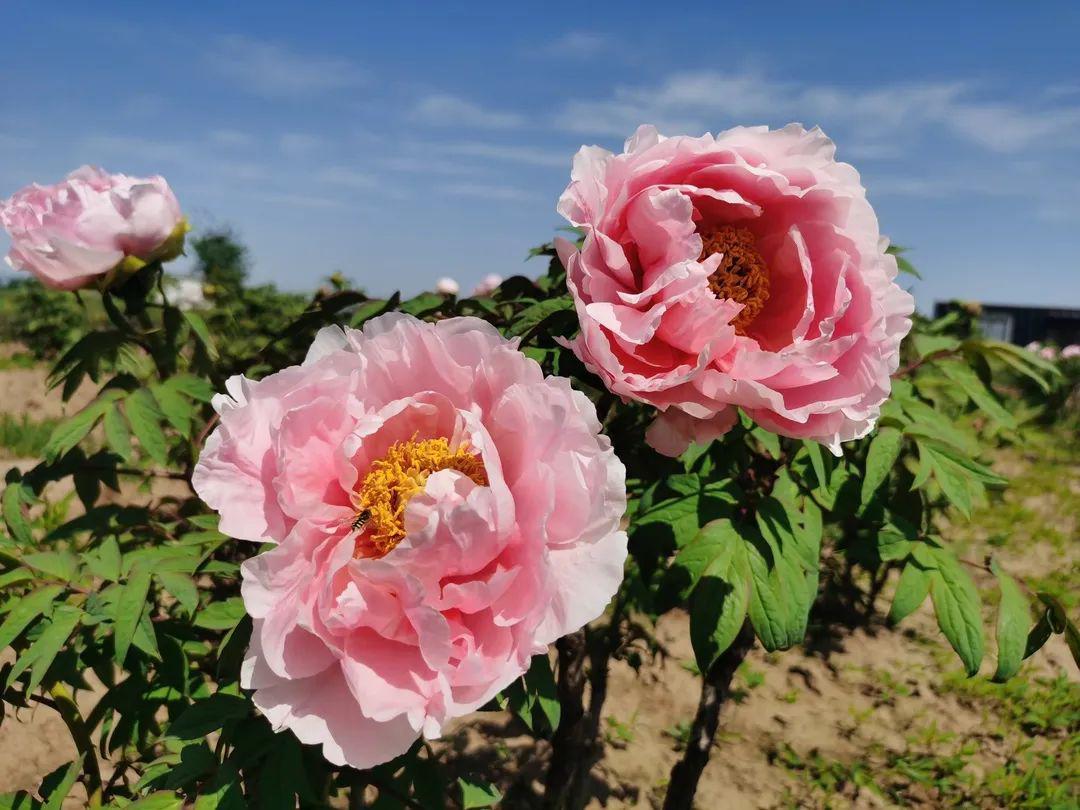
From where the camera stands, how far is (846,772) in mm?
2926

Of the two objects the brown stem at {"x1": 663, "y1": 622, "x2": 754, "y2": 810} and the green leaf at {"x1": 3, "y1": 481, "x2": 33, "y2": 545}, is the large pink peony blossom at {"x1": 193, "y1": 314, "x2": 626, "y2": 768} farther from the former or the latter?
the brown stem at {"x1": 663, "y1": 622, "x2": 754, "y2": 810}

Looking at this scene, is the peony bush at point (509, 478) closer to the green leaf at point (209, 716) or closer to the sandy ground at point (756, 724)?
the green leaf at point (209, 716)

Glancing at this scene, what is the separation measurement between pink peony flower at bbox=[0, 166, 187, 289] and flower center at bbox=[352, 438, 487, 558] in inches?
35.4

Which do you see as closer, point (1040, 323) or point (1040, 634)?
point (1040, 634)

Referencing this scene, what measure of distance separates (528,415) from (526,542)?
12cm

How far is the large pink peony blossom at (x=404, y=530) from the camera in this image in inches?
29.4

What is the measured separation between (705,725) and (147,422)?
1348 millimetres

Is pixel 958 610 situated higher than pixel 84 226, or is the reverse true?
pixel 84 226

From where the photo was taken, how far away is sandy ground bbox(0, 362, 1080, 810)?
108 inches

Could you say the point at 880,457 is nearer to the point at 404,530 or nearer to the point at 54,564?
the point at 404,530

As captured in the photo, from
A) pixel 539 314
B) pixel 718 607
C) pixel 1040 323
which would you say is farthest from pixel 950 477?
pixel 1040 323

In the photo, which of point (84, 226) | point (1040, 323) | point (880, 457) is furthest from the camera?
point (1040, 323)

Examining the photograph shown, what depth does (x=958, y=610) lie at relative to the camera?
4.01 ft

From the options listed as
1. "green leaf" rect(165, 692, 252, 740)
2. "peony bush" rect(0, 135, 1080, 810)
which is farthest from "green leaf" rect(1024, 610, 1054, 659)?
"green leaf" rect(165, 692, 252, 740)
